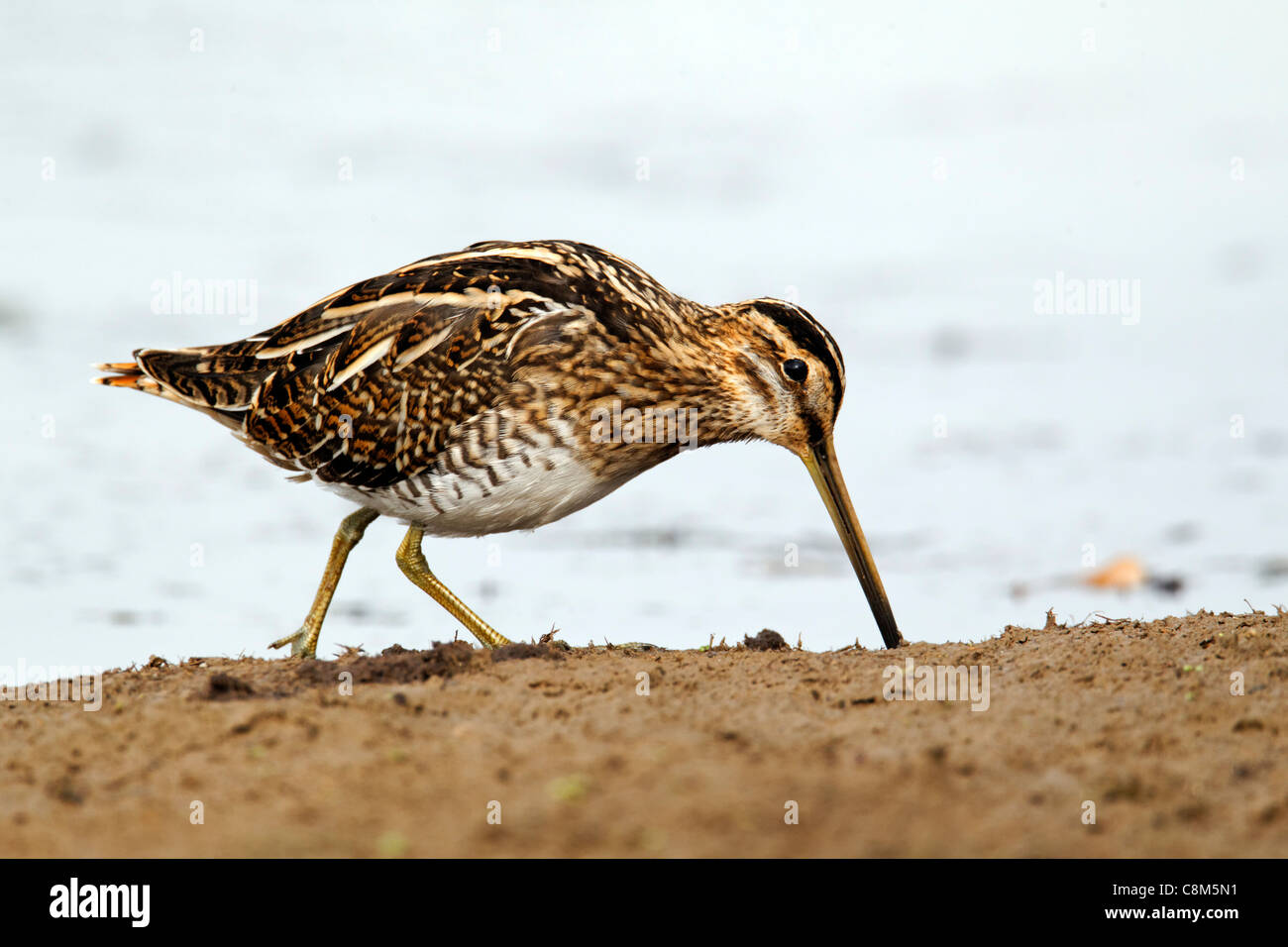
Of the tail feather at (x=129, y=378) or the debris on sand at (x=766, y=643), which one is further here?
the tail feather at (x=129, y=378)

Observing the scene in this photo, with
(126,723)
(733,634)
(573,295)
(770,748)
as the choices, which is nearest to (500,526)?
(573,295)

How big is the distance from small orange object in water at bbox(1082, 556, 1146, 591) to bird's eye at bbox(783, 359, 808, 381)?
3.56 meters

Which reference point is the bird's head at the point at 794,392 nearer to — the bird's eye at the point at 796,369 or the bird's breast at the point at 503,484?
the bird's eye at the point at 796,369

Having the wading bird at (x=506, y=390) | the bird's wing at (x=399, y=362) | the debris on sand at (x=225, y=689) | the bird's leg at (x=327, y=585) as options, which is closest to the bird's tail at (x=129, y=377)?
the wading bird at (x=506, y=390)

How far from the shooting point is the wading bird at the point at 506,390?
22.2 feet

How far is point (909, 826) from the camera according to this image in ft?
12.1

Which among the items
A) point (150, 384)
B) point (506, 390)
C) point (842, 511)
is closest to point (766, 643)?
point (842, 511)

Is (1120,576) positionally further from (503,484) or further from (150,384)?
(150,384)

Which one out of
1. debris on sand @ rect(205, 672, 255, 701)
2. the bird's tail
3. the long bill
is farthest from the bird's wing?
debris on sand @ rect(205, 672, 255, 701)

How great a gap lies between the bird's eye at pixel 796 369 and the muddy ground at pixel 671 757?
1.50 m
